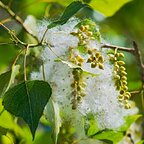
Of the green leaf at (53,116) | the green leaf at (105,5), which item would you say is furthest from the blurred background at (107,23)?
the green leaf at (53,116)

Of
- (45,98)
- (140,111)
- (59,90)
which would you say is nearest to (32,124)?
(45,98)

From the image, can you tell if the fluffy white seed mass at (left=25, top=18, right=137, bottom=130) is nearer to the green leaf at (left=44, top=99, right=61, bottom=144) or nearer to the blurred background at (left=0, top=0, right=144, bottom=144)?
the green leaf at (left=44, top=99, right=61, bottom=144)

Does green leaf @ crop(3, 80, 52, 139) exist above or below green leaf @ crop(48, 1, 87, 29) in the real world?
below

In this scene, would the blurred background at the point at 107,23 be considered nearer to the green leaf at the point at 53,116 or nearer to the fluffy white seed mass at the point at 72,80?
the fluffy white seed mass at the point at 72,80

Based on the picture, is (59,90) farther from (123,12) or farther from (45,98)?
(123,12)

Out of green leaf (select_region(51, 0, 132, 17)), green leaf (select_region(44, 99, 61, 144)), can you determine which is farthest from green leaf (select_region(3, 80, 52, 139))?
green leaf (select_region(51, 0, 132, 17))

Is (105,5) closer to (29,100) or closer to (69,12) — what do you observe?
(69,12)

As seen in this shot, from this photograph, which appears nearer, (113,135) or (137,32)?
(113,135)
